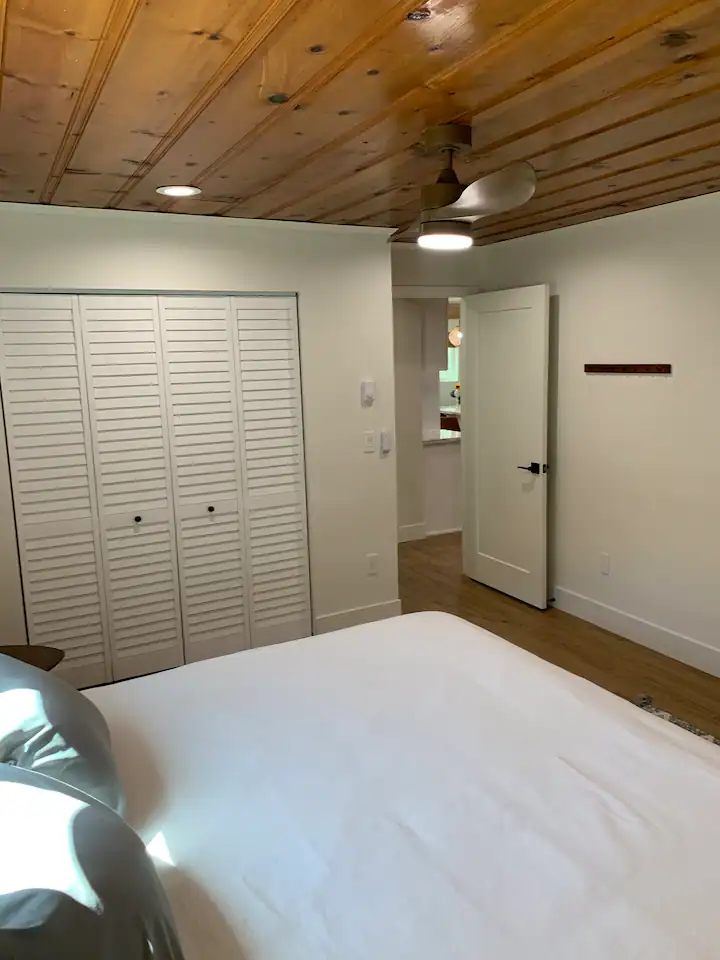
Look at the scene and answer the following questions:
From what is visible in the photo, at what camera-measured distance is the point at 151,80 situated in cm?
175

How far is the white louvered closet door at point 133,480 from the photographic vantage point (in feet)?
11.3

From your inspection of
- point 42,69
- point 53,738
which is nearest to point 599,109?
point 42,69

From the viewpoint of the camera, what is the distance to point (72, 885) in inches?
43.4

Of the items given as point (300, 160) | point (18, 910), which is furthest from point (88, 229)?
point (18, 910)

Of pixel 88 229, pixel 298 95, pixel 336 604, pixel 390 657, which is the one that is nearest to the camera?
pixel 298 95

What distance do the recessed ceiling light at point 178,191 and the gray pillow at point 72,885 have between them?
2310 millimetres

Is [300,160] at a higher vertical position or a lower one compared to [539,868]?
higher

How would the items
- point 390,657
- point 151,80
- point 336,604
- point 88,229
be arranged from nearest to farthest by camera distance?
1. point 151,80
2. point 390,657
3. point 88,229
4. point 336,604

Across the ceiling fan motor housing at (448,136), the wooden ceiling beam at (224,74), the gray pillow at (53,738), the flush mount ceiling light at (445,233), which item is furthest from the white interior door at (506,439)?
the gray pillow at (53,738)

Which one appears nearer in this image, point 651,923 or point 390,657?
point 651,923

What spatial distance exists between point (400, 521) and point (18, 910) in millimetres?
5283

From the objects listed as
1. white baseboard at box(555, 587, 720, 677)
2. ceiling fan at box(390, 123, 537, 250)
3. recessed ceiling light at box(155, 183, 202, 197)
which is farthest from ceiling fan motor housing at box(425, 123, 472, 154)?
white baseboard at box(555, 587, 720, 677)

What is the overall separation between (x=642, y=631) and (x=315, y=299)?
8.44 feet

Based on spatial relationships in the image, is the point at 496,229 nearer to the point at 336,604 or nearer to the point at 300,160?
the point at 300,160
